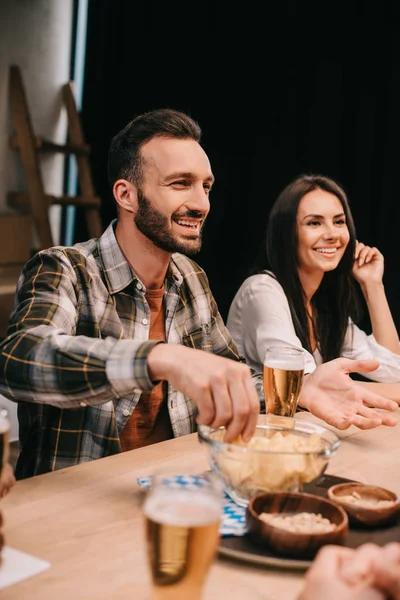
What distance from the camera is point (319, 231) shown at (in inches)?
98.6

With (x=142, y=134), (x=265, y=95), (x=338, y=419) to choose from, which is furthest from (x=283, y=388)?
(x=265, y=95)

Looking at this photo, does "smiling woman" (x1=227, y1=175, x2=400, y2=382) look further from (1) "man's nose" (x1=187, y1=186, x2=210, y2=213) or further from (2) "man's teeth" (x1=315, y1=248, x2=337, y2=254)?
(1) "man's nose" (x1=187, y1=186, x2=210, y2=213)

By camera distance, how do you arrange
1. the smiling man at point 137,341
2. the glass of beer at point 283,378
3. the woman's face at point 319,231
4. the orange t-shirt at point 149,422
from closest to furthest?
the smiling man at point 137,341
the glass of beer at point 283,378
the orange t-shirt at point 149,422
the woman's face at point 319,231

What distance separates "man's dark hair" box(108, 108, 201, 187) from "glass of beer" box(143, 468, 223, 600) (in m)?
1.27

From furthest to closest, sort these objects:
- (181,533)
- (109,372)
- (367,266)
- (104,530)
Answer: (367,266)
(109,372)
(104,530)
(181,533)

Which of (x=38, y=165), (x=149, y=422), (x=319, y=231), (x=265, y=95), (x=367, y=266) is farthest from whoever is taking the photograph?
(x=38, y=165)

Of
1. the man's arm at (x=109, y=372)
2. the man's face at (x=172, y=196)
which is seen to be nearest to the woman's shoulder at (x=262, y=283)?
the man's face at (x=172, y=196)

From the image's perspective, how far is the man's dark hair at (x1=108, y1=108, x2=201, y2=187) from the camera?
69.9 inches

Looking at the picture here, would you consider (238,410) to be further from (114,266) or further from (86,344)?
(114,266)

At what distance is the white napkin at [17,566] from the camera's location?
740mm

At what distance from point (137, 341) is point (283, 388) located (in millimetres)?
386

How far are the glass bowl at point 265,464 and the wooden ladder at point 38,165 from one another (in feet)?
11.6

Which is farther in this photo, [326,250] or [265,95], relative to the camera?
[265,95]

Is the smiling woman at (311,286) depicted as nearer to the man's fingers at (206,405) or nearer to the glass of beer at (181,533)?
the man's fingers at (206,405)
